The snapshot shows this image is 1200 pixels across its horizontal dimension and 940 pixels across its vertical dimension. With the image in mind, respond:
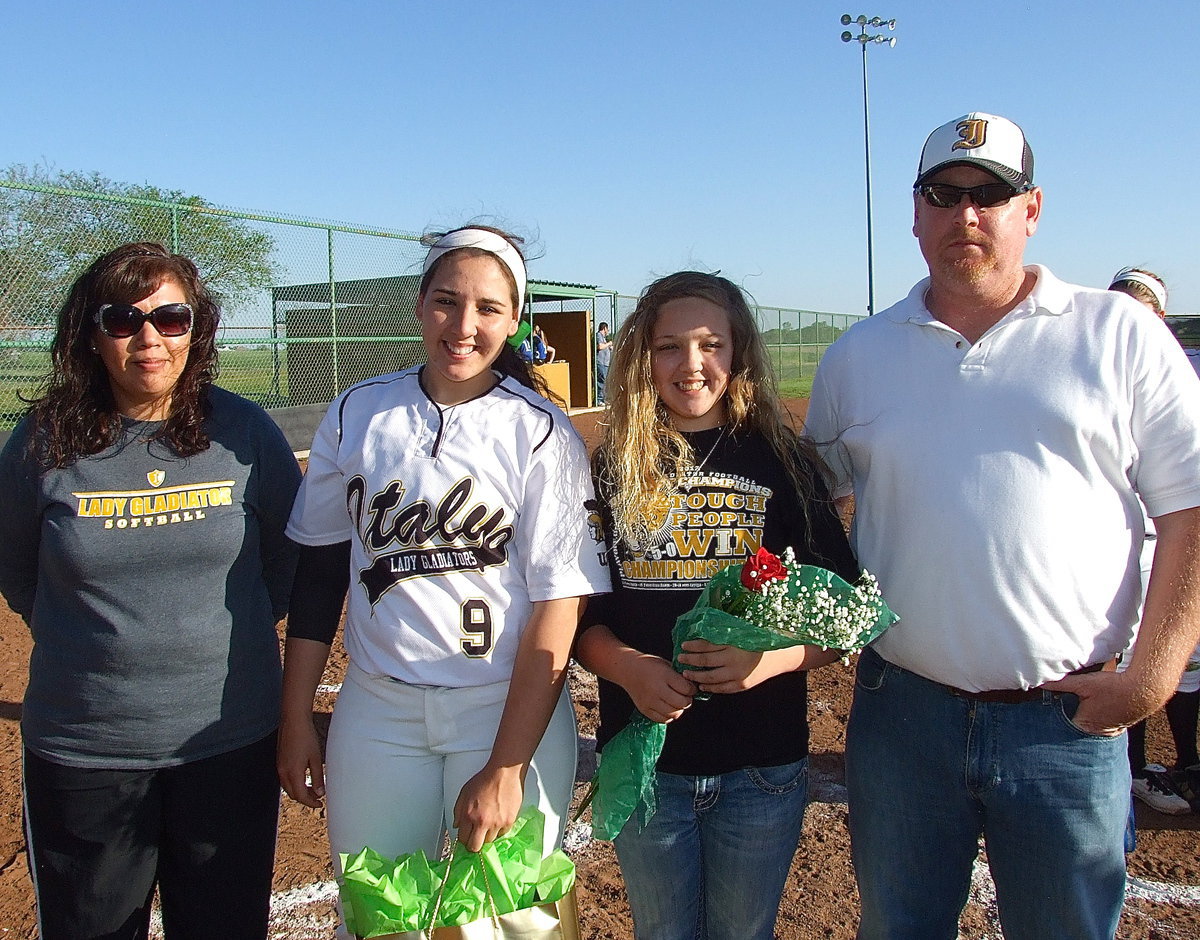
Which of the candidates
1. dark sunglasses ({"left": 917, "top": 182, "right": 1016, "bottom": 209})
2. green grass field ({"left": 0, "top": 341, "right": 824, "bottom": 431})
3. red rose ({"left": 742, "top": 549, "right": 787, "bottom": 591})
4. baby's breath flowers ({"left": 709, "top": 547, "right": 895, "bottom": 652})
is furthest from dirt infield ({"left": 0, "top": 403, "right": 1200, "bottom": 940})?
green grass field ({"left": 0, "top": 341, "right": 824, "bottom": 431})

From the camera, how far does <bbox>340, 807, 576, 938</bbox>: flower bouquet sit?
6.00 feet

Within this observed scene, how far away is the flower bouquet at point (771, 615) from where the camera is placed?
1.89 m

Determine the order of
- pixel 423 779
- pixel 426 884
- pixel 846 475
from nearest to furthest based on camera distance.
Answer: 1. pixel 426 884
2. pixel 423 779
3. pixel 846 475

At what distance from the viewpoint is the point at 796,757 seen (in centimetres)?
225

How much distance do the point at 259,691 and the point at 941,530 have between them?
5.71 ft

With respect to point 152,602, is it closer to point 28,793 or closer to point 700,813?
point 28,793

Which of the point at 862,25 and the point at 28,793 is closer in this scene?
the point at 28,793

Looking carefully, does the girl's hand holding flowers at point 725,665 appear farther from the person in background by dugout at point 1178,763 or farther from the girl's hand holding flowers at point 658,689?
the person in background by dugout at point 1178,763

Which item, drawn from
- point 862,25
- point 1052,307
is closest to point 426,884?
point 1052,307

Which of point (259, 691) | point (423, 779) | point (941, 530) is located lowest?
point (423, 779)

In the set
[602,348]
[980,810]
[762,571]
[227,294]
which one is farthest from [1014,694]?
[602,348]

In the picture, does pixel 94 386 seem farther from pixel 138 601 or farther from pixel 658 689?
pixel 658 689

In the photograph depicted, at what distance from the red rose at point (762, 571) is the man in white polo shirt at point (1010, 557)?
490mm

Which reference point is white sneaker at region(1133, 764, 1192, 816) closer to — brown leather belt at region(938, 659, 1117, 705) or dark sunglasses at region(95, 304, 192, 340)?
brown leather belt at region(938, 659, 1117, 705)
